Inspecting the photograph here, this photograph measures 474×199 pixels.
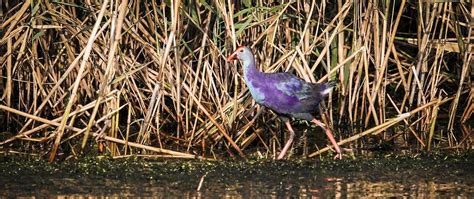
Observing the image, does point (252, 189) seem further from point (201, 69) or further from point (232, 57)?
point (201, 69)

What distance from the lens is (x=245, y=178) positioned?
5641 mm

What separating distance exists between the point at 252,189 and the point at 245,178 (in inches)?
11.9

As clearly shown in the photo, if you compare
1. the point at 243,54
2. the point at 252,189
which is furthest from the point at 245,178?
the point at 243,54

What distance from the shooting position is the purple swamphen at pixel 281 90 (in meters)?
6.28

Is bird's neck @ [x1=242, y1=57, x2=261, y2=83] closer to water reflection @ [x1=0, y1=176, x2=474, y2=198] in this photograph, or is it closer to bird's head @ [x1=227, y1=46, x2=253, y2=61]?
bird's head @ [x1=227, y1=46, x2=253, y2=61]

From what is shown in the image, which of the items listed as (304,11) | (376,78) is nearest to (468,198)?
(376,78)

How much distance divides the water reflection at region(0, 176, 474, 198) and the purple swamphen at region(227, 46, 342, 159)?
2.60 ft

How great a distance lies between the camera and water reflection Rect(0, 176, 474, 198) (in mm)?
5168

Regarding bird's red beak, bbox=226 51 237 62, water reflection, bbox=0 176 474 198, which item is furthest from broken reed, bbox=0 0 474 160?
water reflection, bbox=0 176 474 198

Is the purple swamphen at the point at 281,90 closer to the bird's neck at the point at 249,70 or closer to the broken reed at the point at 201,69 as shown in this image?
the bird's neck at the point at 249,70

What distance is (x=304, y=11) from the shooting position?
23.1 ft

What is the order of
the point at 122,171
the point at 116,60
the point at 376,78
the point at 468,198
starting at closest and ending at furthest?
the point at 468,198 < the point at 122,171 < the point at 116,60 < the point at 376,78

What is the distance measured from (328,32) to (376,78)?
0.49m

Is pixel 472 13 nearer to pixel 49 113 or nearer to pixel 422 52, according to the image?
pixel 422 52
